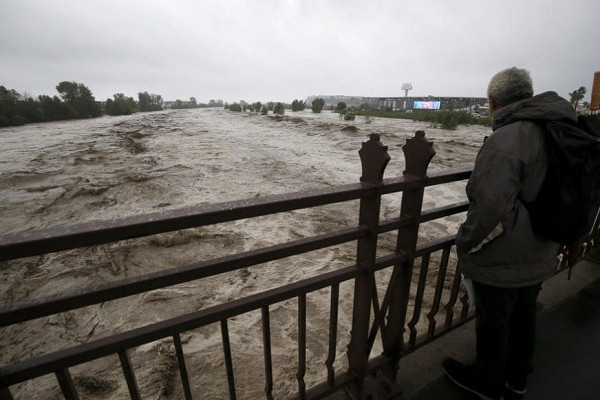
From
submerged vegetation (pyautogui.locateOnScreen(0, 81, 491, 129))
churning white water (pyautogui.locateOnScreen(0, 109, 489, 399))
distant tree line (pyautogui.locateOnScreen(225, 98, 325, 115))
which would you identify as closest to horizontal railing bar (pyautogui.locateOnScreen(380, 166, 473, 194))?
churning white water (pyautogui.locateOnScreen(0, 109, 489, 399))

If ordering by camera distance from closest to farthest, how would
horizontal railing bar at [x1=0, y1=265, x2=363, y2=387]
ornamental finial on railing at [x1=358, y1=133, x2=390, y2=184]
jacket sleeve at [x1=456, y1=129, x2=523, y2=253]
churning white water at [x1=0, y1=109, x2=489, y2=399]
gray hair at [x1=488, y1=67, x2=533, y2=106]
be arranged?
horizontal railing bar at [x1=0, y1=265, x2=363, y2=387], ornamental finial on railing at [x1=358, y1=133, x2=390, y2=184], jacket sleeve at [x1=456, y1=129, x2=523, y2=253], gray hair at [x1=488, y1=67, x2=533, y2=106], churning white water at [x1=0, y1=109, x2=489, y2=399]

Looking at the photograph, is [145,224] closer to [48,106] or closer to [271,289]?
[271,289]

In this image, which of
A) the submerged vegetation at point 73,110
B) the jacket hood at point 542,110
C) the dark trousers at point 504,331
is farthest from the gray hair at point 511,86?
the submerged vegetation at point 73,110

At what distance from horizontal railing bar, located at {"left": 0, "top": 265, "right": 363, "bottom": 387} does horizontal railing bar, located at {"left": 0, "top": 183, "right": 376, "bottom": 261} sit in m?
0.40

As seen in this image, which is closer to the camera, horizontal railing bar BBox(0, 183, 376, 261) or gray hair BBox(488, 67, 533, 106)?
horizontal railing bar BBox(0, 183, 376, 261)

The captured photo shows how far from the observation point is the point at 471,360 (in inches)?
92.3

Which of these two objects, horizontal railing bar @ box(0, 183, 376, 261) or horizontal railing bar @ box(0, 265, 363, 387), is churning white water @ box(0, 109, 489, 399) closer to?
horizontal railing bar @ box(0, 265, 363, 387)

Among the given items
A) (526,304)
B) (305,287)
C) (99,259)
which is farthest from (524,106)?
(99,259)

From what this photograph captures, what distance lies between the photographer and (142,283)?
1.13 metres

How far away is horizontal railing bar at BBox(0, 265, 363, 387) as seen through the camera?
1098 millimetres

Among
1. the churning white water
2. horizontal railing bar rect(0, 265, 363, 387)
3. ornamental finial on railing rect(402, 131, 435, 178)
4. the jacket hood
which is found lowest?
the churning white water

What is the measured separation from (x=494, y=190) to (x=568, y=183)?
14.6 inches

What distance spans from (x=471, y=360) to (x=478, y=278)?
1.01 meters

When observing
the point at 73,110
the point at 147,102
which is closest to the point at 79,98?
the point at 73,110
